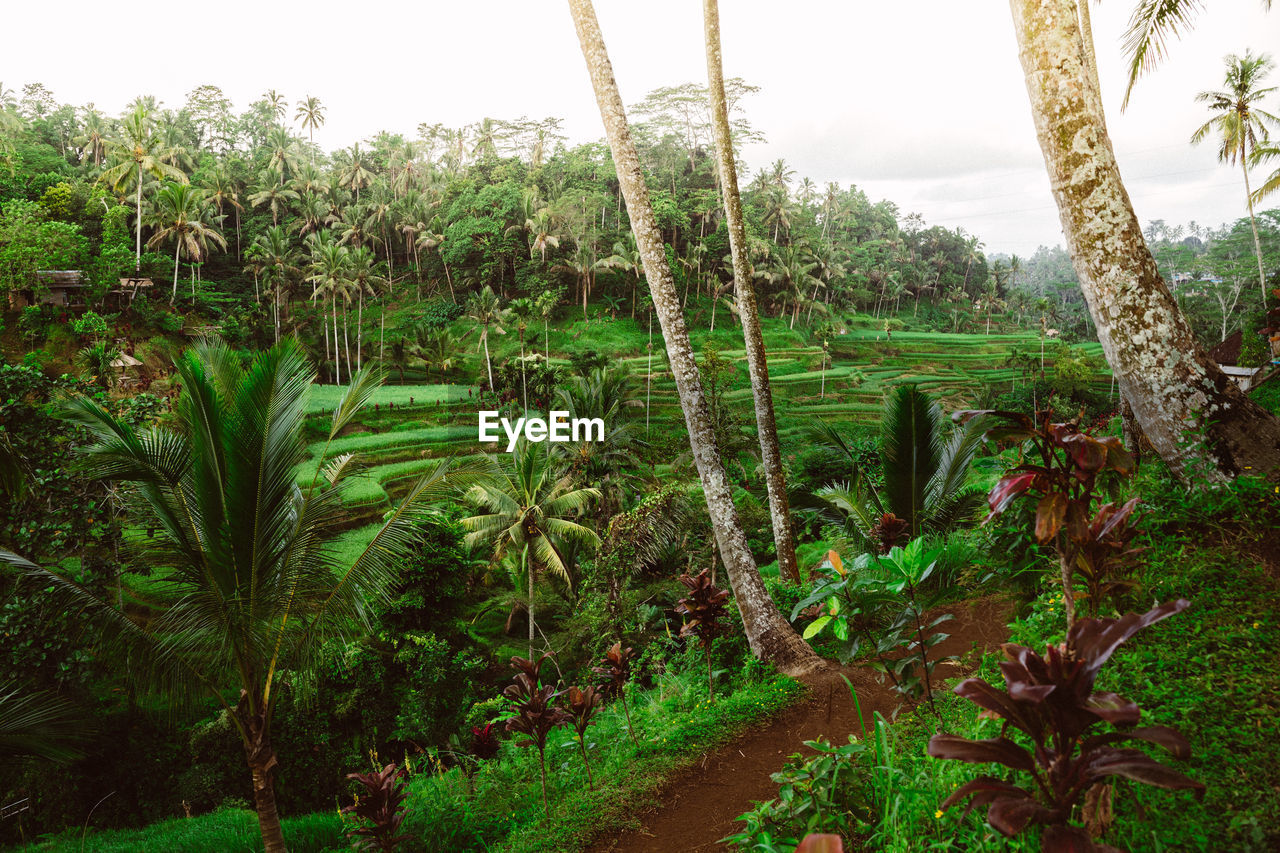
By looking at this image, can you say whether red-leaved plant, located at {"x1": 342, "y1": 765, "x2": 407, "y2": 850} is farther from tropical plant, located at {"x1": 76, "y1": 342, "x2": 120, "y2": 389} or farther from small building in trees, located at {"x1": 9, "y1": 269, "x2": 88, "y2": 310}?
small building in trees, located at {"x1": 9, "y1": 269, "x2": 88, "y2": 310}

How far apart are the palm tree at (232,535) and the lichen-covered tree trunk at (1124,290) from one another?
337 centimetres

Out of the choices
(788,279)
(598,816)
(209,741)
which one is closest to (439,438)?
(209,741)

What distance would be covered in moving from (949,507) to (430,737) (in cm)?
641

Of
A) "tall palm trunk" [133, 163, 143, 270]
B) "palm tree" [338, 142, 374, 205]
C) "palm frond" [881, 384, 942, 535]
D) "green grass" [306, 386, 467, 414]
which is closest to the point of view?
"palm frond" [881, 384, 942, 535]

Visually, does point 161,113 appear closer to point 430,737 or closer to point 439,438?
point 439,438

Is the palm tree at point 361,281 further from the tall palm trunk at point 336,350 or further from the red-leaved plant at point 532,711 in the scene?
the red-leaved plant at point 532,711

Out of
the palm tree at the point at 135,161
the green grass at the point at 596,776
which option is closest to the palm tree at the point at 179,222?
the palm tree at the point at 135,161

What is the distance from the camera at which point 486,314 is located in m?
18.4

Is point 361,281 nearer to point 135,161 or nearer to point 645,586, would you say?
point 135,161

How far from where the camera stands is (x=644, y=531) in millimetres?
6703

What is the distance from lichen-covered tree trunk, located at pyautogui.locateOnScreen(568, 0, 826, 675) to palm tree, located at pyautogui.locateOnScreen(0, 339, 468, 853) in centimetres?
171

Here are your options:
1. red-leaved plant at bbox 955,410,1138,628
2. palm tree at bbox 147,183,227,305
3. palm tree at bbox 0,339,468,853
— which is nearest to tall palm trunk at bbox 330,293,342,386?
palm tree at bbox 147,183,227,305

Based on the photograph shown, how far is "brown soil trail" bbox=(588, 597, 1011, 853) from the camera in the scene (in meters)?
2.56

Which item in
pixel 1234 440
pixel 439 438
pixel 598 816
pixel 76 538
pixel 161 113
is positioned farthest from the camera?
pixel 161 113
